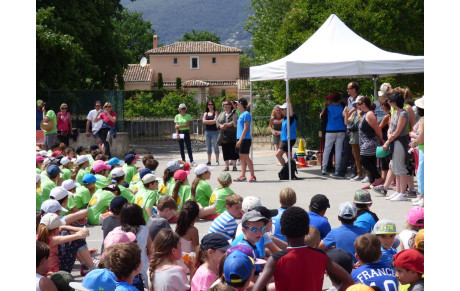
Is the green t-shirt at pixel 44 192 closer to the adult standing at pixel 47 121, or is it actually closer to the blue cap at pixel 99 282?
the blue cap at pixel 99 282

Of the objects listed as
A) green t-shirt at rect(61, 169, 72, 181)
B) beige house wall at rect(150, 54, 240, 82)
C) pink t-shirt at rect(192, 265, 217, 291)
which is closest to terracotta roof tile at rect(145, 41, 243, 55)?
beige house wall at rect(150, 54, 240, 82)

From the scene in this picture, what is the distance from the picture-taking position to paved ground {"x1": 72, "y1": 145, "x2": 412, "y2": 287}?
9.30m

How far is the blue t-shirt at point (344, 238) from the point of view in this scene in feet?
18.4

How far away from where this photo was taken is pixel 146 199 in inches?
318

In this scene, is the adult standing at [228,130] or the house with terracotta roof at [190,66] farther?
the house with terracotta roof at [190,66]

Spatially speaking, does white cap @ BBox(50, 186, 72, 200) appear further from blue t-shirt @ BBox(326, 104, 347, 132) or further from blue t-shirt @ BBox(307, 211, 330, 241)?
blue t-shirt @ BBox(326, 104, 347, 132)

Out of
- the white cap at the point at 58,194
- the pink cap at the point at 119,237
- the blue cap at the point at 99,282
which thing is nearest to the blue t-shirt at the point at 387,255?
the pink cap at the point at 119,237

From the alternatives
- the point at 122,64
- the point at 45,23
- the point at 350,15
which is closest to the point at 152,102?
the point at 122,64

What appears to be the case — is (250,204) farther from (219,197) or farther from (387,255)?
(219,197)

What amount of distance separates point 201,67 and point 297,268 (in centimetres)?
8032

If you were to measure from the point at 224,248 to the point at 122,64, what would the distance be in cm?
2840

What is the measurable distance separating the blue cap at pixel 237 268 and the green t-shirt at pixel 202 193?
17.6ft

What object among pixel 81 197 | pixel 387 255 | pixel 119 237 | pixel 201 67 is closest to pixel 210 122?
pixel 81 197

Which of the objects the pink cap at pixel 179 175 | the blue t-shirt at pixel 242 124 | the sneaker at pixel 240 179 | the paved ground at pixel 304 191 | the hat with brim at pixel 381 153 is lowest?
the paved ground at pixel 304 191
